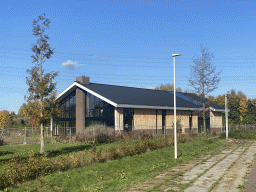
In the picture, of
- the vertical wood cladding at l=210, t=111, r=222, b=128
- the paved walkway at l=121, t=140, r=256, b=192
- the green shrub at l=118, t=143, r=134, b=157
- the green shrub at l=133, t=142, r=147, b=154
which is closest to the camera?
the paved walkway at l=121, t=140, r=256, b=192

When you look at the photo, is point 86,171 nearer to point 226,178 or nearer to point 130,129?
point 226,178

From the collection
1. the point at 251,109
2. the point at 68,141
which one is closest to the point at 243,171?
the point at 68,141

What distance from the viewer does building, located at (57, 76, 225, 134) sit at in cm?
2939

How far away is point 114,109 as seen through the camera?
1144 inches

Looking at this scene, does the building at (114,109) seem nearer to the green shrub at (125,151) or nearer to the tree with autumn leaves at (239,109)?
the green shrub at (125,151)

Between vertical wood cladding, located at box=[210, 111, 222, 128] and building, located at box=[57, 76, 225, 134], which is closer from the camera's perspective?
building, located at box=[57, 76, 225, 134]

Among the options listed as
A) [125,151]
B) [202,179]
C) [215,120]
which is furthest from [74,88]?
[202,179]

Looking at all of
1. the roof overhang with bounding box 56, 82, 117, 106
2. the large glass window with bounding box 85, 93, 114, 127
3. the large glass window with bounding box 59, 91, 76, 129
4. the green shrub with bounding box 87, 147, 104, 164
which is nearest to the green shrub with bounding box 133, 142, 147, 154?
the green shrub with bounding box 87, 147, 104, 164

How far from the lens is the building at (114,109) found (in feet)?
96.4

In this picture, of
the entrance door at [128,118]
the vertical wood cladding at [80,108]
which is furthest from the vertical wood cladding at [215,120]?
the vertical wood cladding at [80,108]

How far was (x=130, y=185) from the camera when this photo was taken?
9.94 m

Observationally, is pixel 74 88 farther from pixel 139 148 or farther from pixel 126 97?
pixel 139 148

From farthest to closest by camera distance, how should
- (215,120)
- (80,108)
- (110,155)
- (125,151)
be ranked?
(215,120) → (80,108) → (125,151) → (110,155)

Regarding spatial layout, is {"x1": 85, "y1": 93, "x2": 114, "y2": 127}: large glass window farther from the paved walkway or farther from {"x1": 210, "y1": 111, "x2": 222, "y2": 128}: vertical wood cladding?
{"x1": 210, "y1": 111, "x2": 222, "y2": 128}: vertical wood cladding
